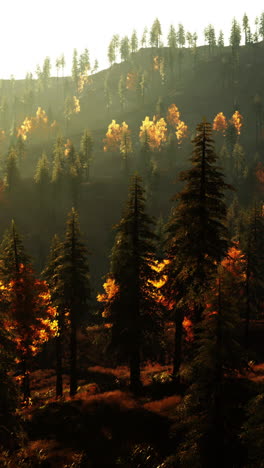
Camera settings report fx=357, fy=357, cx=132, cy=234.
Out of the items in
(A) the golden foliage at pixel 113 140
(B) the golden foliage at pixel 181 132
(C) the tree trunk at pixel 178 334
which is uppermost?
(B) the golden foliage at pixel 181 132

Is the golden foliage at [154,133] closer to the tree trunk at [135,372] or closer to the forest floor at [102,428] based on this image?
the tree trunk at [135,372]

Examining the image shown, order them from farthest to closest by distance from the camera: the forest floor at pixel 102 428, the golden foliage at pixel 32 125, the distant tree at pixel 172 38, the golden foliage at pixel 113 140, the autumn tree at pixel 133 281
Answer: the distant tree at pixel 172 38
the golden foliage at pixel 32 125
the golden foliage at pixel 113 140
the autumn tree at pixel 133 281
the forest floor at pixel 102 428

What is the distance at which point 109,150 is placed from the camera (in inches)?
5007

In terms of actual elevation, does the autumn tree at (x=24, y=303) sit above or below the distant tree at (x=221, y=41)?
below

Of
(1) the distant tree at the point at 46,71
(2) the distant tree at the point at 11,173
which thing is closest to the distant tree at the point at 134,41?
(1) the distant tree at the point at 46,71

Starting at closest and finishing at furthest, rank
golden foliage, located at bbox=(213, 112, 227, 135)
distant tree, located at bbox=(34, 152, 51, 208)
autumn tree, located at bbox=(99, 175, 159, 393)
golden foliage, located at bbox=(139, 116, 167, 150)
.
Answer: autumn tree, located at bbox=(99, 175, 159, 393) → distant tree, located at bbox=(34, 152, 51, 208) → golden foliage, located at bbox=(139, 116, 167, 150) → golden foliage, located at bbox=(213, 112, 227, 135)

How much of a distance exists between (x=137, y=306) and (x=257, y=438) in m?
15.3

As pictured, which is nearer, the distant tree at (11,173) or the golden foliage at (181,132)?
the distant tree at (11,173)

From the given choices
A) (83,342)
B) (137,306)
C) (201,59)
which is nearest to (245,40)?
(201,59)

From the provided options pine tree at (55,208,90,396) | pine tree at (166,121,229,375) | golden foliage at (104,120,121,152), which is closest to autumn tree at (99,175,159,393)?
pine tree at (55,208,90,396)

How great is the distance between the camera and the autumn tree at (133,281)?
927 inches

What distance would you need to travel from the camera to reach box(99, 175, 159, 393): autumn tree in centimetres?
2355

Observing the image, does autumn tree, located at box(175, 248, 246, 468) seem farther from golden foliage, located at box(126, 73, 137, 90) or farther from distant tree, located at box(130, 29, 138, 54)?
distant tree, located at box(130, 29, 138, 54)

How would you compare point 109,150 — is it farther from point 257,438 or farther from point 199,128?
point 257,438
